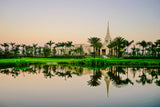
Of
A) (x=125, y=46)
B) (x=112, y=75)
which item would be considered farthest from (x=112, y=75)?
(x=125, y=46)

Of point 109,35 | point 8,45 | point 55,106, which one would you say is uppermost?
point 109,35

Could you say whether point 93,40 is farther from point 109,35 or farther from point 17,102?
point 17,102

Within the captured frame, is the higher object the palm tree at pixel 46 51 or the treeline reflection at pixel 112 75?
the palm tree at pixel 46 51

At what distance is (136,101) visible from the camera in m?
8.17

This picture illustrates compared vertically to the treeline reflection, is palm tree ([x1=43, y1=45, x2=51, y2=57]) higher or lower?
higher

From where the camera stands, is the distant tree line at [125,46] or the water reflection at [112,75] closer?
the water reflection at [112,75]

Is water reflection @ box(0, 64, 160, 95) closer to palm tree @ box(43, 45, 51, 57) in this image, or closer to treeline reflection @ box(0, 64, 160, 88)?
A: treeline reflection @ box(0, 64, 160, 88)

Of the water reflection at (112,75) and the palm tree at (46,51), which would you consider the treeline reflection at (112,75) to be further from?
the palm tree at (46,51)

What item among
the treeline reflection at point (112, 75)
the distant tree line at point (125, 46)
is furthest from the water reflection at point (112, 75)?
the distant tree line at point (125, 46)

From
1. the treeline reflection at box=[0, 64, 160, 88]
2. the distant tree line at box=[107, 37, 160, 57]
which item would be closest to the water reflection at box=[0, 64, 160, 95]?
the treeline reflection at box=[0, 64, 160, 88]

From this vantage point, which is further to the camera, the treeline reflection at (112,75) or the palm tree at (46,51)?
the palm tree at (46,51)

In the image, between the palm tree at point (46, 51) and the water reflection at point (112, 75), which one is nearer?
the water reflection at point (112, 75)

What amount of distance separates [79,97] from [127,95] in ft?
10.3

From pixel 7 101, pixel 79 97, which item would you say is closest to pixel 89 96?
pixel 79 97
